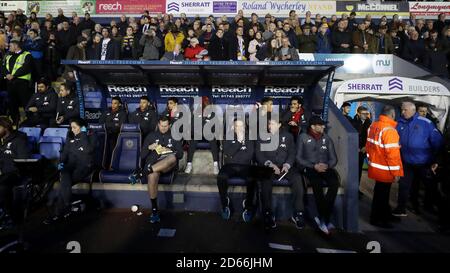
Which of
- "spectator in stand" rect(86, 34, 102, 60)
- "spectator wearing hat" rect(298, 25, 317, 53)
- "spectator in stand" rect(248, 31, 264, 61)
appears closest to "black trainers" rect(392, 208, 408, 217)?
"spectator in stand" rect(248, 31, 264, 61)

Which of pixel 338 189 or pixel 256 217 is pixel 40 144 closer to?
pixel 256 217

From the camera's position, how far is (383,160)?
15.4ft

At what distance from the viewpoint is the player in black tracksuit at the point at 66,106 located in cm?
687

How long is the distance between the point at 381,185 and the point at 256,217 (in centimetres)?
213

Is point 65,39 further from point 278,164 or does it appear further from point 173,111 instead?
point 278,164

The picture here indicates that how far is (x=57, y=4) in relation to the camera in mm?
15141

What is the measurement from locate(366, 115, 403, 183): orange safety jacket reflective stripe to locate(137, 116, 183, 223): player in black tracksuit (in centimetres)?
331

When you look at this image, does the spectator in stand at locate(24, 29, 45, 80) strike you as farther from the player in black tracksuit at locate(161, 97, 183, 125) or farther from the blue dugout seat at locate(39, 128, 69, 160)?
the player in black tracksuit at locate(161, 97, 183, 125)

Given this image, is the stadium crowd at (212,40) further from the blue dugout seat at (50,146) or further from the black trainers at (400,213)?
the black trainers at (400,213)

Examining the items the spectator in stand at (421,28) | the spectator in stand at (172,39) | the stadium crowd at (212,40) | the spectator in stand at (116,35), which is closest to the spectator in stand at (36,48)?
the stadium crowd at (212,40)

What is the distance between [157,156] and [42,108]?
3664mm

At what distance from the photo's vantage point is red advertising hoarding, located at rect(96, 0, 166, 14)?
49.0 feet

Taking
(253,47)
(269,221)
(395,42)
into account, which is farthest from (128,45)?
(395,42)
